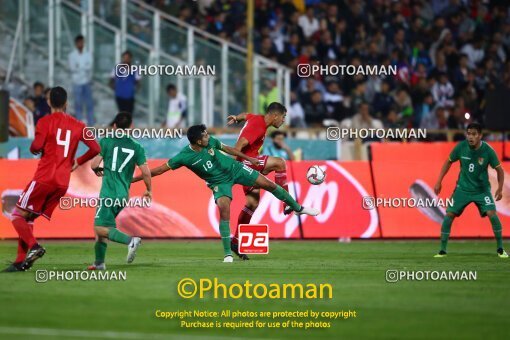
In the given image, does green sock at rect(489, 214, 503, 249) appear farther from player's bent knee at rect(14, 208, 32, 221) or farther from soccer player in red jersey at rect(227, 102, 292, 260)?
player's bent knee at rect(14, 208, 32, 221)

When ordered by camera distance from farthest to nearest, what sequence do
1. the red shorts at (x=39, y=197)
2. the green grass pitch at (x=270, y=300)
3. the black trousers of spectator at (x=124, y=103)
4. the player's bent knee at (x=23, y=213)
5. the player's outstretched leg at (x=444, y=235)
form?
1. the black trousers of spectator at (x=124, y=103)
2. the player's outstretched leg at (x=444, y=235)
3. the player's bent knee at (x=23, y=213)
4. the red shorts at (x=39, y=197)
5. the green grass pitch at (x=270, y=300)

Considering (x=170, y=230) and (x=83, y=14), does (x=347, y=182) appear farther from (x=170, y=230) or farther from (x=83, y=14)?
(x=83, y=14)

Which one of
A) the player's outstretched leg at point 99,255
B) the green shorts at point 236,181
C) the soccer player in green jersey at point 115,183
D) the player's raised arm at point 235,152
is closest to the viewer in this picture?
the player's outstretched leg at point 99,255

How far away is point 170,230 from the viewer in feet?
82.5

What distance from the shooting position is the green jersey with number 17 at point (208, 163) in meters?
19.0

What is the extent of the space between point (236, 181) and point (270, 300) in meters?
5.51

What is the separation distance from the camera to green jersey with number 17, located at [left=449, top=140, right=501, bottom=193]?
68.0 feet

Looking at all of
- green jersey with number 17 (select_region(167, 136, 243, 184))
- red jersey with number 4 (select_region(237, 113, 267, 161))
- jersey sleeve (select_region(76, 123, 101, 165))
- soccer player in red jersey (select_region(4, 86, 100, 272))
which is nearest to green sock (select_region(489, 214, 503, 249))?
red jersey with number 4 (select_region(237, 113, 267, 161))

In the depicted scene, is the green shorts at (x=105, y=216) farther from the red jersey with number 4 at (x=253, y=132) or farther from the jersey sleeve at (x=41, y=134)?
the red jersey with number 4 at (x=253, y=132)

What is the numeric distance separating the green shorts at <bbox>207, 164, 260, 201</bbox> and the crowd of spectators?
11.8 metres

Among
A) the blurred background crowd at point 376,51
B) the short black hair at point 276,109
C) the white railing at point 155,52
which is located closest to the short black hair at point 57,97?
the short black hair at point 276,109

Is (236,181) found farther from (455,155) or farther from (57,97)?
(455,155)

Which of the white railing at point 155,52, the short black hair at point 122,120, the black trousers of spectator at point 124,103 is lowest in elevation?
the short black hair at point 122,120

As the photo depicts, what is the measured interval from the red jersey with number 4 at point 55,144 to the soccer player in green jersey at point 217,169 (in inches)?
87.5
